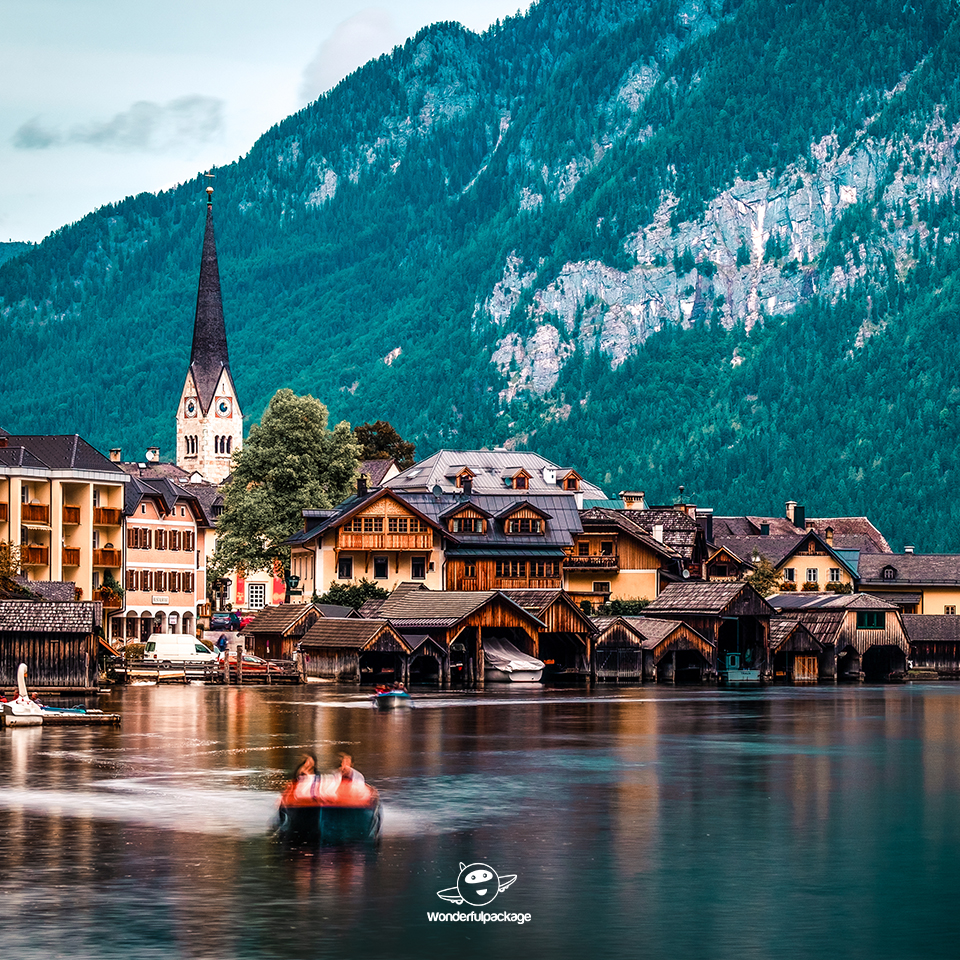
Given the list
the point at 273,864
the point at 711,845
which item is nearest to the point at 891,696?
the point at 711,845

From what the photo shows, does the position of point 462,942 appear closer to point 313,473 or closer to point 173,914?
point 173,914

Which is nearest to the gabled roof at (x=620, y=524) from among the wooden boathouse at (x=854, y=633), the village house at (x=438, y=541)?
the village house at (x=438, y=541)

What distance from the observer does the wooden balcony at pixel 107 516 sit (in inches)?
5027

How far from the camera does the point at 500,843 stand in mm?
42500

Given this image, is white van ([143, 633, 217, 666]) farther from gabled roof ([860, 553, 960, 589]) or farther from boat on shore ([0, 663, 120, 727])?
gabled roof ([860, 553, 960, 589])

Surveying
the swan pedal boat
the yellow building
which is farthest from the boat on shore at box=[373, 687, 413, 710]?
the swan pedal boat

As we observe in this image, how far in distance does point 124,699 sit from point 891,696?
48251 mm

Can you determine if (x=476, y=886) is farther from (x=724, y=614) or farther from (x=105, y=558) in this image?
(x=105, y=558)

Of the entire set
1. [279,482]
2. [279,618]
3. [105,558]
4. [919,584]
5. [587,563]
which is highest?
[279,482]

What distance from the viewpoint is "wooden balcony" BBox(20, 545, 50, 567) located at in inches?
4560

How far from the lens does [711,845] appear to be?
4288 centimetres

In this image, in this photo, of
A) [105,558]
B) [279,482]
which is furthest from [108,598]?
[279,482]

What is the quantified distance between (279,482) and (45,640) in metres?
65.8

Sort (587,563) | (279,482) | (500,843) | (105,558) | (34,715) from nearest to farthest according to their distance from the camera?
(500,843) < (34,715) < (105,558) < (587,563) < (279,482)
